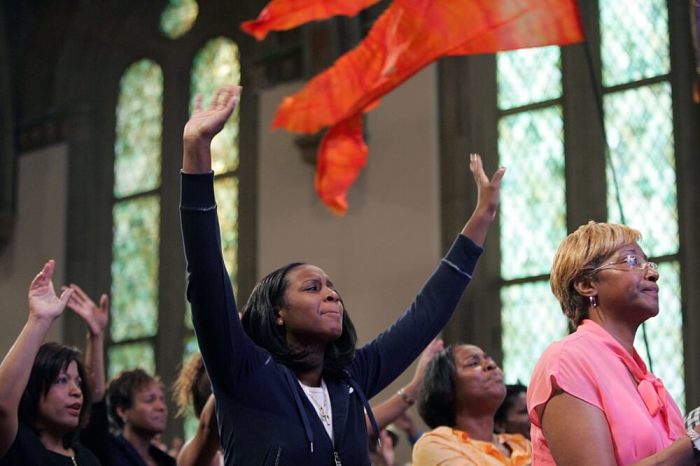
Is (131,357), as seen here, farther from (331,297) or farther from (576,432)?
(576,432)

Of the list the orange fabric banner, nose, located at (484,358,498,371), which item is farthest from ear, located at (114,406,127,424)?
the orange fabric banner

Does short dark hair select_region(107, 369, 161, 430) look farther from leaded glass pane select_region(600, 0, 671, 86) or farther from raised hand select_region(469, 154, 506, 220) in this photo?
leaded glass pane select_region(600, 0, 671, 86)

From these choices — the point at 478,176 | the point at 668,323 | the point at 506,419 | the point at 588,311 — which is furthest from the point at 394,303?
the point at 588,311

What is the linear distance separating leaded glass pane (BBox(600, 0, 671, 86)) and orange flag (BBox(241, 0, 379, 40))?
1499mm

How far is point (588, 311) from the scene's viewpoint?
2.51 m

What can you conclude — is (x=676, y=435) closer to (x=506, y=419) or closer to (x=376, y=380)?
(x=376, y=380)

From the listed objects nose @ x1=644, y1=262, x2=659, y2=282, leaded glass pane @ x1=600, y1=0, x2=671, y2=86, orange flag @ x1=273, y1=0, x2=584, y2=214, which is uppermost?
leaded glass pane @ x1=600, y1=0, x2=671, y2=86

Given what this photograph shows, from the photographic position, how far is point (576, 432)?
2.24 m

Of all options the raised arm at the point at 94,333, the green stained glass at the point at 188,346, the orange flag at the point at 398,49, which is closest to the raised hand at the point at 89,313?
the raised arm at the point at 94,333

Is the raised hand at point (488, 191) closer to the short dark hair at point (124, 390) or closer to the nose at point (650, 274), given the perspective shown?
the nose at point (650, 274)

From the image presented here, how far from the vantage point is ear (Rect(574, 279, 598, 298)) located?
2484 millimetres

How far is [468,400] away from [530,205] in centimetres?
380

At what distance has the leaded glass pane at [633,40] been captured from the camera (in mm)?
6980

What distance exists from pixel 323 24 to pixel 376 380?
5.50m
